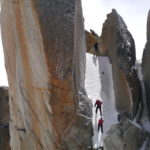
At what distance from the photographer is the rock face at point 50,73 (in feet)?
33.8

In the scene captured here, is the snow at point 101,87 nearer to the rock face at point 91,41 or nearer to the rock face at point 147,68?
the rock face at point 147,68

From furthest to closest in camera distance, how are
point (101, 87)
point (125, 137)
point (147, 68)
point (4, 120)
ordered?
point (4, 120)
point (147, 68)
point (101, 87)
point (125, 137)

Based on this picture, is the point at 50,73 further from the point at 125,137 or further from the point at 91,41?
the point at 91,41

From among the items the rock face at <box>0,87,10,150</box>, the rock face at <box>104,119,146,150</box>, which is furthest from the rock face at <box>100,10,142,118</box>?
the rock face at <box>0,87,10,150</box>

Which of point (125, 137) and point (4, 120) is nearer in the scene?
point (125, 137)

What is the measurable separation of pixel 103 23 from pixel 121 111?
6.04 m

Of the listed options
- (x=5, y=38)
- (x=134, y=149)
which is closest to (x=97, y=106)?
(x=134, y=149)

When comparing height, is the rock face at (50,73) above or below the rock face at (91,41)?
below

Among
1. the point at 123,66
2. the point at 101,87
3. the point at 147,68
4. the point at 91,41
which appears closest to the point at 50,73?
the point at 123,66

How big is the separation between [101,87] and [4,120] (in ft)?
19.5

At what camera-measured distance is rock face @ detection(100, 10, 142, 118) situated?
15.4 metres

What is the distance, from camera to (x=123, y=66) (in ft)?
51.6

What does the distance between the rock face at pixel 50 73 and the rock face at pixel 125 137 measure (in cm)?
153

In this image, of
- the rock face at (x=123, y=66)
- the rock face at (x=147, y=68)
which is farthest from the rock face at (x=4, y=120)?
the rock face at (x=147, y=68)
